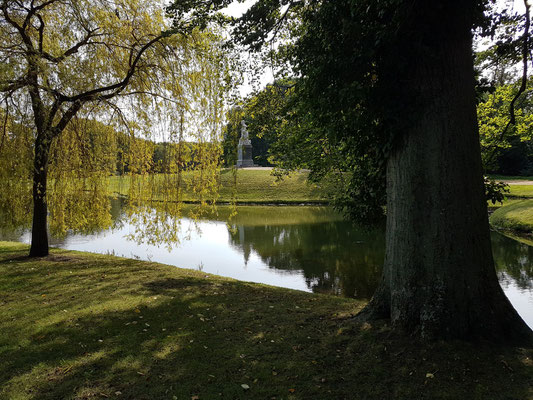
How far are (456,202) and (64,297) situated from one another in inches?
262

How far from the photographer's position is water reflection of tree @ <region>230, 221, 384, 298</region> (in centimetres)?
1003

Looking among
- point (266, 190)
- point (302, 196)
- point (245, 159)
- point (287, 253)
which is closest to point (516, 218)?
point (287, 253)

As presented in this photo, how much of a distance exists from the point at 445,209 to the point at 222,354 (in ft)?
10.2

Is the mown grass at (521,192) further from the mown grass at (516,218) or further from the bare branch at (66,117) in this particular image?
the bare branch at (66,117)

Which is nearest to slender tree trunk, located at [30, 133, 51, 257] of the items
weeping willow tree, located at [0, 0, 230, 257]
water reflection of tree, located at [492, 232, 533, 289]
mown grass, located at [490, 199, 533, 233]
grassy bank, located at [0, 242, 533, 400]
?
weeping willow tree, located at [0, 0, 230, 257]

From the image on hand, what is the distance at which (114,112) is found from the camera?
32.1 ft

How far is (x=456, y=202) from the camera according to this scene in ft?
13.4

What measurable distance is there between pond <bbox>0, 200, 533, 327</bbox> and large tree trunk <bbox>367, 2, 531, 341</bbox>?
133 inches

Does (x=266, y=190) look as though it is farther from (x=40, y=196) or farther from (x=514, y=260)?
(x=40, y=196)

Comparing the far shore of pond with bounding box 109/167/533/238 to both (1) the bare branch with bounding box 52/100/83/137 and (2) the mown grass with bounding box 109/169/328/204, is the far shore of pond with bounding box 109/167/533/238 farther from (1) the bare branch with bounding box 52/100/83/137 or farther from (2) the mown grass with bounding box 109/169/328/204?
(1) the bare branch with bounding box 52/100/83/137

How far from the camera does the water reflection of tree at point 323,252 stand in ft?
32.9

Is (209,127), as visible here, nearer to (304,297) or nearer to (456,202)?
(304,297)

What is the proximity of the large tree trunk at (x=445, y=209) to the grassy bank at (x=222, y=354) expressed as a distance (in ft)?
1.10

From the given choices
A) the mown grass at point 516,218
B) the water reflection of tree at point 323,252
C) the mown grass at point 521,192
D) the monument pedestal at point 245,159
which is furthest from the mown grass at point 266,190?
the mown grass at point 521,192
